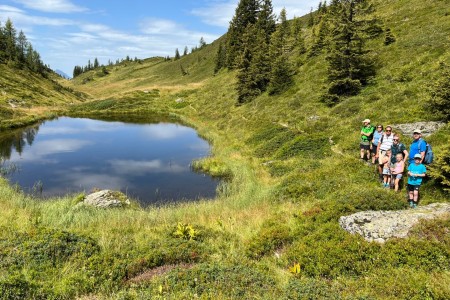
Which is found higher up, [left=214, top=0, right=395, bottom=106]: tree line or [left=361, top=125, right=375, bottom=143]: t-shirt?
[left=214, top=0, right=395, bottom=106]: tree line

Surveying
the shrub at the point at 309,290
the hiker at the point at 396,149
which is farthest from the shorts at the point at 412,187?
the shrub at the point at 309,290

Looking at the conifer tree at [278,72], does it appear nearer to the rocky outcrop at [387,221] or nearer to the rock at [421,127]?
the rock at [421,127]

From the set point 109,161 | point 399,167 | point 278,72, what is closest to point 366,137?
point 399,167

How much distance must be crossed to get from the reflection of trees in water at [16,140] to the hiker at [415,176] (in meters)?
34.1

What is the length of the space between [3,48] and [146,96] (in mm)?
66474

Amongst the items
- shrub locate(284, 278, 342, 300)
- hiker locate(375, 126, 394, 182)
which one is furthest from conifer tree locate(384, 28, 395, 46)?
shrub locate(284, 278, 342, 300)

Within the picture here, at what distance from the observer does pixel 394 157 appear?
583 inches

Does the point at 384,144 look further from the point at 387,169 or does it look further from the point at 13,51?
the point at 13,51

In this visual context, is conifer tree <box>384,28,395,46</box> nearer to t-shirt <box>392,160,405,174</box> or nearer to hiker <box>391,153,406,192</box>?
hiker <box>391,153,406,192</box>

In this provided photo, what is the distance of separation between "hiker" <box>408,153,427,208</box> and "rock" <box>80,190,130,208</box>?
14.2 m

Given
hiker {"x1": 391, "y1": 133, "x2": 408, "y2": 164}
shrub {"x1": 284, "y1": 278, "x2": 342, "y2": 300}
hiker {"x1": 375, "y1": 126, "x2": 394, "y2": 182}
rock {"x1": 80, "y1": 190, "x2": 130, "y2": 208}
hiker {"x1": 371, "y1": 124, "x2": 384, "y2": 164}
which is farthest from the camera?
rock {"x1": 80, "y1": 190, "x2": 130, "y2": 208}

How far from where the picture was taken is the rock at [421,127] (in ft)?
60.5

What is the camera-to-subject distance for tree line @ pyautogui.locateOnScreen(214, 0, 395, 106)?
31406mm

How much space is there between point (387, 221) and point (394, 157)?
5.31m
